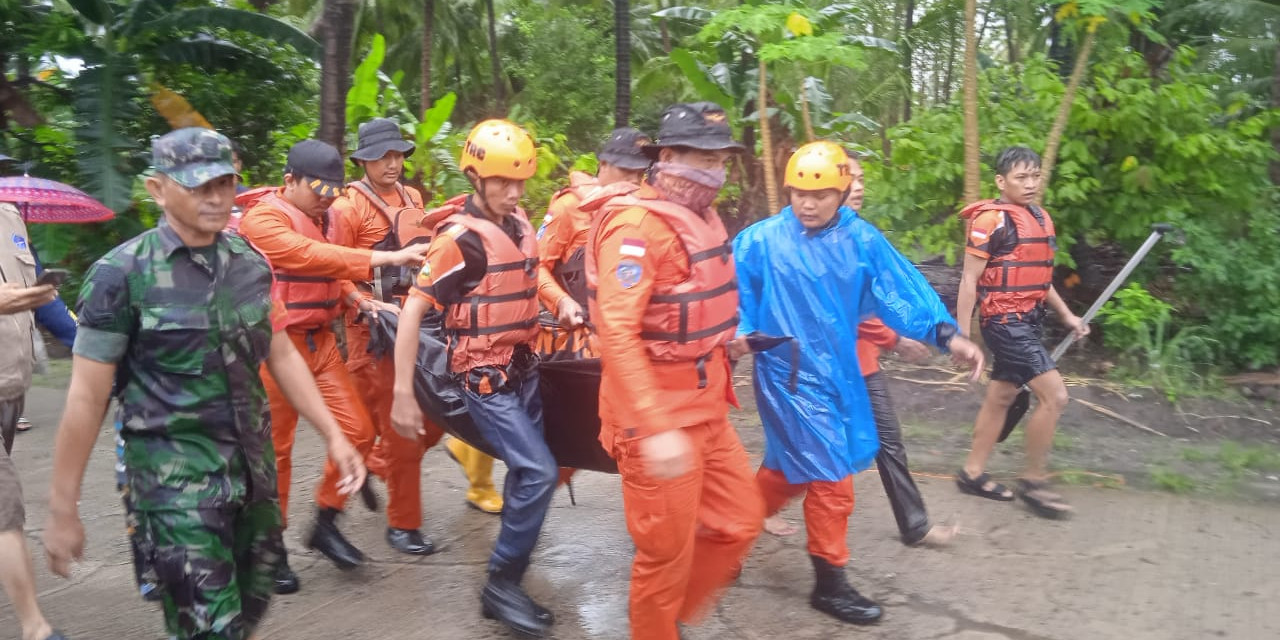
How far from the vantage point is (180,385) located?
→ 2723 mm

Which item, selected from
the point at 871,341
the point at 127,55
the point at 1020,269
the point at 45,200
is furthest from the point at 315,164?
the point at 127,55

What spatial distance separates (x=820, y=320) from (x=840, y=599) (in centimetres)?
112

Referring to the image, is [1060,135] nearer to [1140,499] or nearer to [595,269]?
[1140,499]

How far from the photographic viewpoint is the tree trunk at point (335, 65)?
689cm

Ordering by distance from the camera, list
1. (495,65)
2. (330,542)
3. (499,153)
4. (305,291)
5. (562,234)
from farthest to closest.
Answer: (495,65), (562,234), (330,542), (305,291), (499,153)

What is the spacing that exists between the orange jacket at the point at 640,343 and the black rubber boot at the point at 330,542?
1807mm

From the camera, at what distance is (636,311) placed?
3.07 meters

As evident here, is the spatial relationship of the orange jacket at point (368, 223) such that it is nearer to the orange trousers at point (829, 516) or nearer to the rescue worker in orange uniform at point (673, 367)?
the rescue worker in orange uniform at point (673, 367)

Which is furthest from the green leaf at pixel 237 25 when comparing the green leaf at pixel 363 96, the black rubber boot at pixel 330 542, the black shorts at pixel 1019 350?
the black shorts at pixel 1019 350

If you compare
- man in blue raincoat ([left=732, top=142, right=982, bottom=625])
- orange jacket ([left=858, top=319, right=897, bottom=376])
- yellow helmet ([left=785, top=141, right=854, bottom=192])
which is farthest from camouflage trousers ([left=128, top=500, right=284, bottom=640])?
orange jacket ([left=858, top=319, right=897, bottom=376])

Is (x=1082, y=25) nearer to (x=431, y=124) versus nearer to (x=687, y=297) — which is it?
(x=687, y=297)

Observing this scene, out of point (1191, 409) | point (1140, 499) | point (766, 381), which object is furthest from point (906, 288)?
point (1191, 409)

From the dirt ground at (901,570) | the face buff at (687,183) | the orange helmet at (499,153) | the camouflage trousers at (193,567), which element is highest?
the orange helmet at (499,153)

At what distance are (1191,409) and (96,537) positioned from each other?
6886mm
